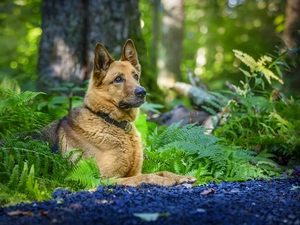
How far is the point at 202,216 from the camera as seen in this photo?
11.1 ft

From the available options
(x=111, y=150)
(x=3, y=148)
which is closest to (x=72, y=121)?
(x=111, y=150)

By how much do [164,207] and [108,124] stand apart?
2.06m

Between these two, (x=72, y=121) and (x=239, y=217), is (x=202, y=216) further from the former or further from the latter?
(x=72, y=121)

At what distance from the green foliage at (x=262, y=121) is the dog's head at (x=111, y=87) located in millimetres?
1976

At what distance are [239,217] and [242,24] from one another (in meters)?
13.9

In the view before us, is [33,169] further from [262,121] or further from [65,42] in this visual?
[65,42]

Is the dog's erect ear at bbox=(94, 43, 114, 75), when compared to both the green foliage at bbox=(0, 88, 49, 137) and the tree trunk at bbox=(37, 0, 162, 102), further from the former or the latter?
the tree trunk at bbox=(37, 0, 162, 102)

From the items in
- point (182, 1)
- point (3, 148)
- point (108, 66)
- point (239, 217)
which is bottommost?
point (239, 217)

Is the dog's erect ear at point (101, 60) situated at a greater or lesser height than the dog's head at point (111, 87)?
greater

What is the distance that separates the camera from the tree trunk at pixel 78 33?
857 cm

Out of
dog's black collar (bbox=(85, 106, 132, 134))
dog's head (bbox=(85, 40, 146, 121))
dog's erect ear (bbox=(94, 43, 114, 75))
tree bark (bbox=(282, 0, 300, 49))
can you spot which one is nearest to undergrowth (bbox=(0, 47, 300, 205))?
dog's black collar (bbox=(85, 106, 132, 134))

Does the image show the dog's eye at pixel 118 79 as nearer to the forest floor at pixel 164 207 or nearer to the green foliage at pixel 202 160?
the green foliage at pixel 202 160

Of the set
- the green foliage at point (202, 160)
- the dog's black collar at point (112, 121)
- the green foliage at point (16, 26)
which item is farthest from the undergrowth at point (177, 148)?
the green foliage at point (16, 26)

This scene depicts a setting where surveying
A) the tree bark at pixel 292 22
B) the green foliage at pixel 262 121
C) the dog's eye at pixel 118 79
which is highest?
the tree bark at pixel 292 22
